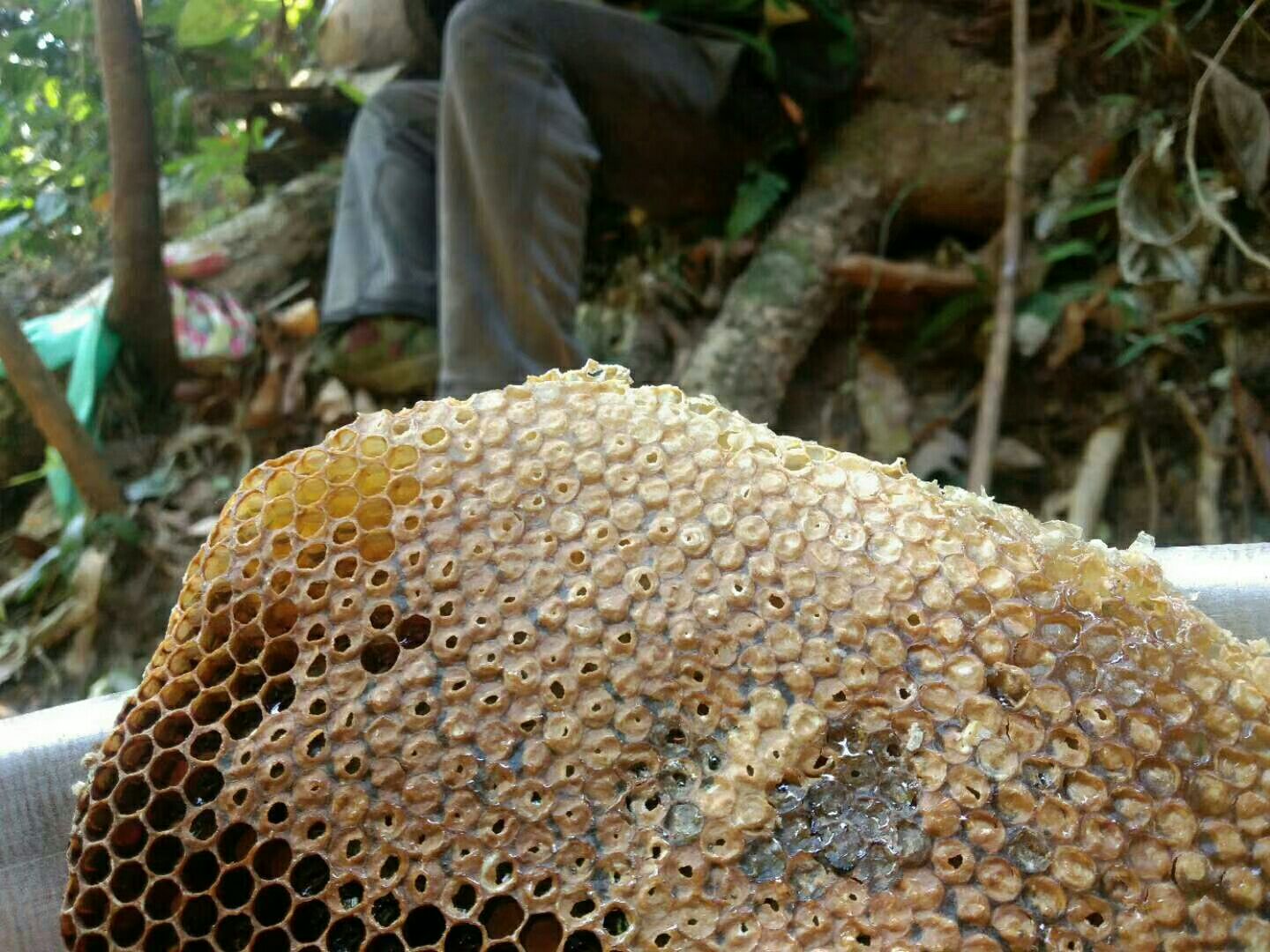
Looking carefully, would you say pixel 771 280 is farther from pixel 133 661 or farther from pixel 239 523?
pixel 239 523

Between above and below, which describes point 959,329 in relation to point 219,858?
below

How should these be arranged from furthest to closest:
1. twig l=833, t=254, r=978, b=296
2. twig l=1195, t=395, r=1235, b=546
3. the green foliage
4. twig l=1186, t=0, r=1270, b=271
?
twig l=833, t=254, r=978, b=296 < twig l=1195, t=395, r=1235, b=546 < twig l=1186, t=0, r=1270, b=271 < the green foliage

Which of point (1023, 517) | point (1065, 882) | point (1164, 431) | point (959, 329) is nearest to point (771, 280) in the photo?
point (959, 329)

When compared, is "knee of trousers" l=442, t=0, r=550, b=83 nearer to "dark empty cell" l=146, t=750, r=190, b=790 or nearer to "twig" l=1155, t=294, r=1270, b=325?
"twig" l=1155, t=294, r=1270, b=325

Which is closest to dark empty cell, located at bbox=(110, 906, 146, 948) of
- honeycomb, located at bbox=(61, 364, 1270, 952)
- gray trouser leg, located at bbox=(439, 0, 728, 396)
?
honeycomb, located at bbox=(61, 364, 1270, 952)

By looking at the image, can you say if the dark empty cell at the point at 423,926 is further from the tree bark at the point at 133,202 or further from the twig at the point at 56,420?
the twig at the point at 56,420

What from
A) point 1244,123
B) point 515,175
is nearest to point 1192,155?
point 1244,123

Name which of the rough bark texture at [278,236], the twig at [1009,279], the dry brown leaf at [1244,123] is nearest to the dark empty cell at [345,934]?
the twig at [1009,279]
